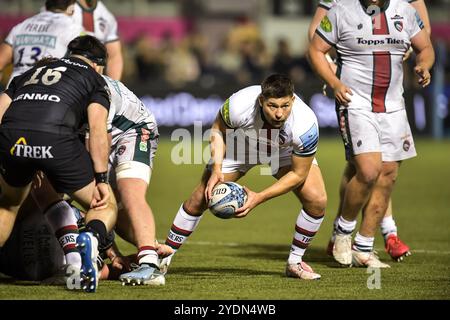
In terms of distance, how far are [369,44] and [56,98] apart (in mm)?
3255

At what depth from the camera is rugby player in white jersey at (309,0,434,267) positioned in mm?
9570

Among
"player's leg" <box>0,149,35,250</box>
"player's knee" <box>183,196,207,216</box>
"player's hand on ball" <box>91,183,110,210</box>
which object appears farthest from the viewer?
"player's knee" <box>183,196,207,216</box>

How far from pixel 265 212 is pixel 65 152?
6.77 m

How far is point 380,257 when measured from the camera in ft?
33.7

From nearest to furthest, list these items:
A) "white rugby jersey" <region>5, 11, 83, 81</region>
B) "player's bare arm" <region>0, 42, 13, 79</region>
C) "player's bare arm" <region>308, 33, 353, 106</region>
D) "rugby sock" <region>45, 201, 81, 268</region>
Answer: "rugby sock" <region>45, 201, 81, 268</region>
"player's bare arm" <region>308, 33, 353, 106</region>
"white rugby jersey" <region>5, 11, 83, 81</region>
"player's bare arm" <region>0, 42, 13, 79</region>

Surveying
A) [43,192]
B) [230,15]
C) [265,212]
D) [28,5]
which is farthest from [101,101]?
[230,15]

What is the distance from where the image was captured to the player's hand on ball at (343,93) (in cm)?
955

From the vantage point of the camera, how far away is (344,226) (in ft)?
31.8

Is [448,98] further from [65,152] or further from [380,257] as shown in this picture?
[65,152]

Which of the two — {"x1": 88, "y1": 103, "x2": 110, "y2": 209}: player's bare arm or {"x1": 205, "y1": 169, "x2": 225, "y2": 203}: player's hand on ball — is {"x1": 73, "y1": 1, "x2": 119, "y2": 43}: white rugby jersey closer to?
{"x1": 205, "y1": 169, "x2": 225, "y2": 203}: player's hand on ball

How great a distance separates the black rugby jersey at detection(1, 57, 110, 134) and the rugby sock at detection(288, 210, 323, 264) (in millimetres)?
2042

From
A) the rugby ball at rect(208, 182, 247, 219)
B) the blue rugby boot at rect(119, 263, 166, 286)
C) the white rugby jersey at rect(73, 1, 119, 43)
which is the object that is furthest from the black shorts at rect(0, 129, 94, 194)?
the white rugby jersey at rect(73, 1, 119, 43)

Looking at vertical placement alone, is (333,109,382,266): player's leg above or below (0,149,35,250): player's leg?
below
